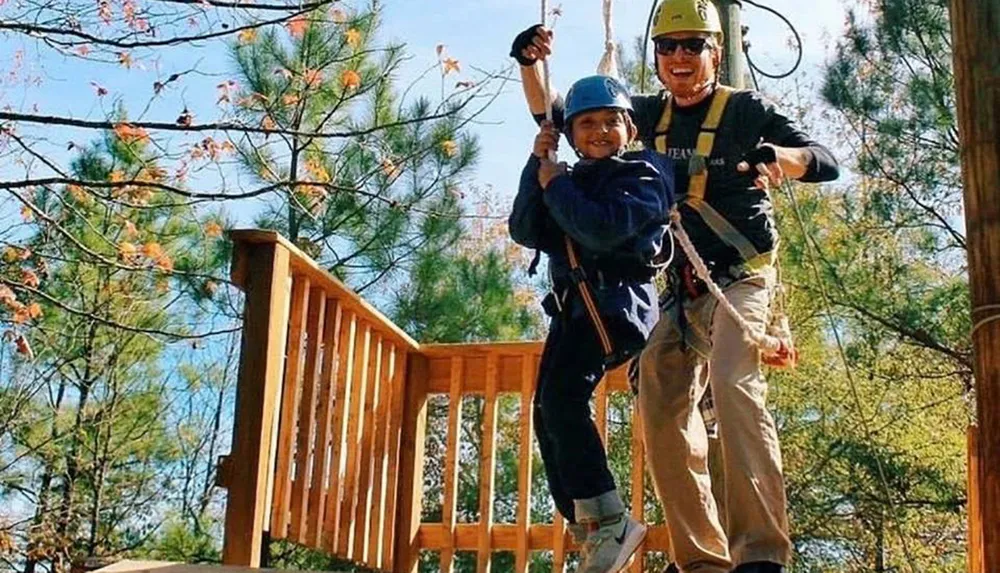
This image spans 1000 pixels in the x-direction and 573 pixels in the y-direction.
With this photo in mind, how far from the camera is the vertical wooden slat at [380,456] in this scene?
4605 mm

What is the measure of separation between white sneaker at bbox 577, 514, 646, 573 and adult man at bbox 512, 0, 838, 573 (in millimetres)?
288

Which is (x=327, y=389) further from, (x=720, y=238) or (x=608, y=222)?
(x=608, y=222)

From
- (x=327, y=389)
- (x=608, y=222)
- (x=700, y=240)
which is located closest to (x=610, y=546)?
(x=608, y=222)

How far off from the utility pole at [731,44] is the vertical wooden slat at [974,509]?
2.46 meters

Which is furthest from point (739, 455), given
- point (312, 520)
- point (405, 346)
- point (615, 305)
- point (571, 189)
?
point (405, 346)

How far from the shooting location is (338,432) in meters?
4.28

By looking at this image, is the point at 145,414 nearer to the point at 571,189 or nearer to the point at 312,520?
the point at 312,520

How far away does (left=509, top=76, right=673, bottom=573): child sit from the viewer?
2.66m

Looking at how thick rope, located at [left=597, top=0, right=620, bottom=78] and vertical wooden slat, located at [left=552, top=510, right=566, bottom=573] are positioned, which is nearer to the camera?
thick rope, located at [left=597, top=0, right=620, bottom=78]

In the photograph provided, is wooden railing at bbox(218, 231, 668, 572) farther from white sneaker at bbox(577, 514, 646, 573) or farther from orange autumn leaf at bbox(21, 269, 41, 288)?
orange autumn leaf at bbox(21, 269, 41, 288)

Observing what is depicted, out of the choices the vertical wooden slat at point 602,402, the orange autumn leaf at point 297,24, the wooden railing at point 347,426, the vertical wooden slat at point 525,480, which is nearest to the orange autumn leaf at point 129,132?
the orange autumn leaf at point 297,24

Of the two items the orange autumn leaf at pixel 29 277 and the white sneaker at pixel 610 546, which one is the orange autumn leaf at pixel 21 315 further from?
the white sneaker at pixel 610 546

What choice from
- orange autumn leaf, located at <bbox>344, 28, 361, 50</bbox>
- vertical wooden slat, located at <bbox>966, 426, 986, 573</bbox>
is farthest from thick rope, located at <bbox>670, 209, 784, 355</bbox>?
orange autumn leaf, located at <bbox>344, 28, 361, 50</bbox>

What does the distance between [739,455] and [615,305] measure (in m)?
0.43
